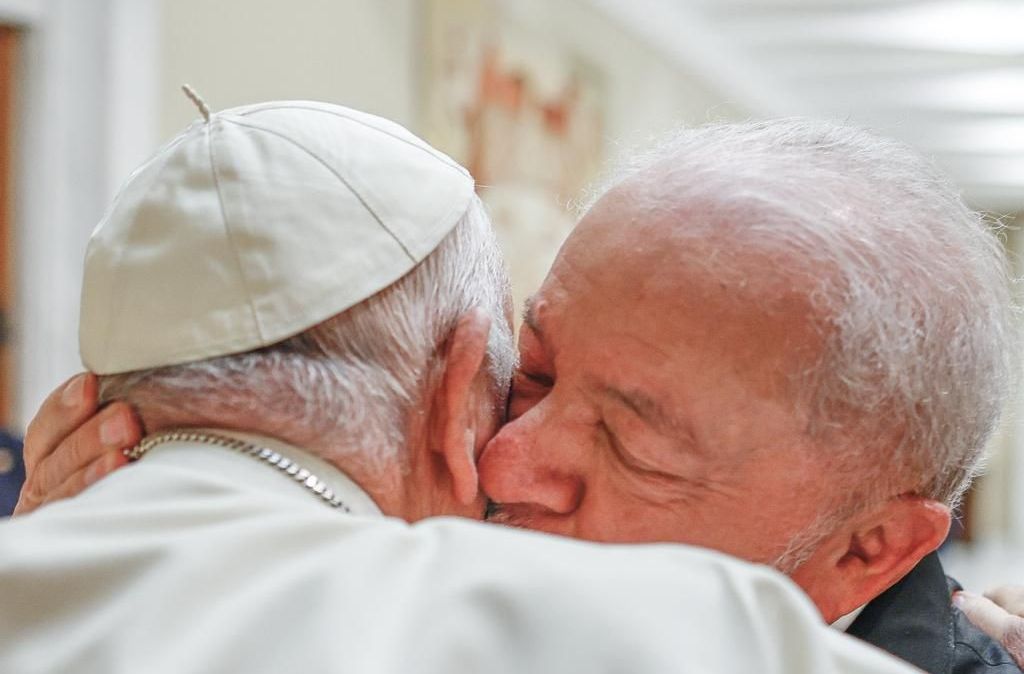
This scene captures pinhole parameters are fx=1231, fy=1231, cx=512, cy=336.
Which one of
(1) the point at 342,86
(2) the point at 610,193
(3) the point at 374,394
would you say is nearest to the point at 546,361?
(2) the point at 610,193

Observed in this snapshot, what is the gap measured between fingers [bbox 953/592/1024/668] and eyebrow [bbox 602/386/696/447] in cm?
52

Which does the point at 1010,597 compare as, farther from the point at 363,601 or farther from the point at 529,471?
the point at 363,601

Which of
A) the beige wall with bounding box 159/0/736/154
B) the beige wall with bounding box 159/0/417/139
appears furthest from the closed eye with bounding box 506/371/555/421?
the beige wall with bounding box 159/0/417/139

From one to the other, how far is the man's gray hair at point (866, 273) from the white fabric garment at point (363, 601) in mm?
397

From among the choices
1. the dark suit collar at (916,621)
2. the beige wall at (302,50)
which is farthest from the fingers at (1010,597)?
the beige wall at (302,50)

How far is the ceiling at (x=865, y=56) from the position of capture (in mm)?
6344

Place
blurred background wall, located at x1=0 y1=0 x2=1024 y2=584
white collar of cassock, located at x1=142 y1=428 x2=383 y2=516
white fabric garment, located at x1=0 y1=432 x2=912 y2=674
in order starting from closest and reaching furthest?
1. white fabric garment, located at x1=0 y1=432 x2=912 y2=674
2. white collar of cassock, located at x1=142 y1=428 x2=383 y2=516
3. blurred background wall, located at x1=0 y1=0 x2=1024 y2=584

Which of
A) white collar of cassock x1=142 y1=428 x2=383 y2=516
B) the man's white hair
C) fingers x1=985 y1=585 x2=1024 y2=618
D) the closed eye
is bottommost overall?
fingers x1=985 y1=585 x2=1024 y2=618

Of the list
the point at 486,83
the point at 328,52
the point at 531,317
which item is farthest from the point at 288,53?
the point at 531,317

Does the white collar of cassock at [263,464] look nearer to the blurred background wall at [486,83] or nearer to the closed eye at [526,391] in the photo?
the closed eye at [526,391]

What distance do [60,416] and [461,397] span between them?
0.36 m

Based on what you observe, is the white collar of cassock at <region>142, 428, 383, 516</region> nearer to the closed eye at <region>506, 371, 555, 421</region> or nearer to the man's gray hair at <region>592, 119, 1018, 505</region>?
the closed eye at <region>506, 371, 555, 421</region>

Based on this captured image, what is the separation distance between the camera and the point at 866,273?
44.3 inches

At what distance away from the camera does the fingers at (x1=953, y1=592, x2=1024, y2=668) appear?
1378mm
